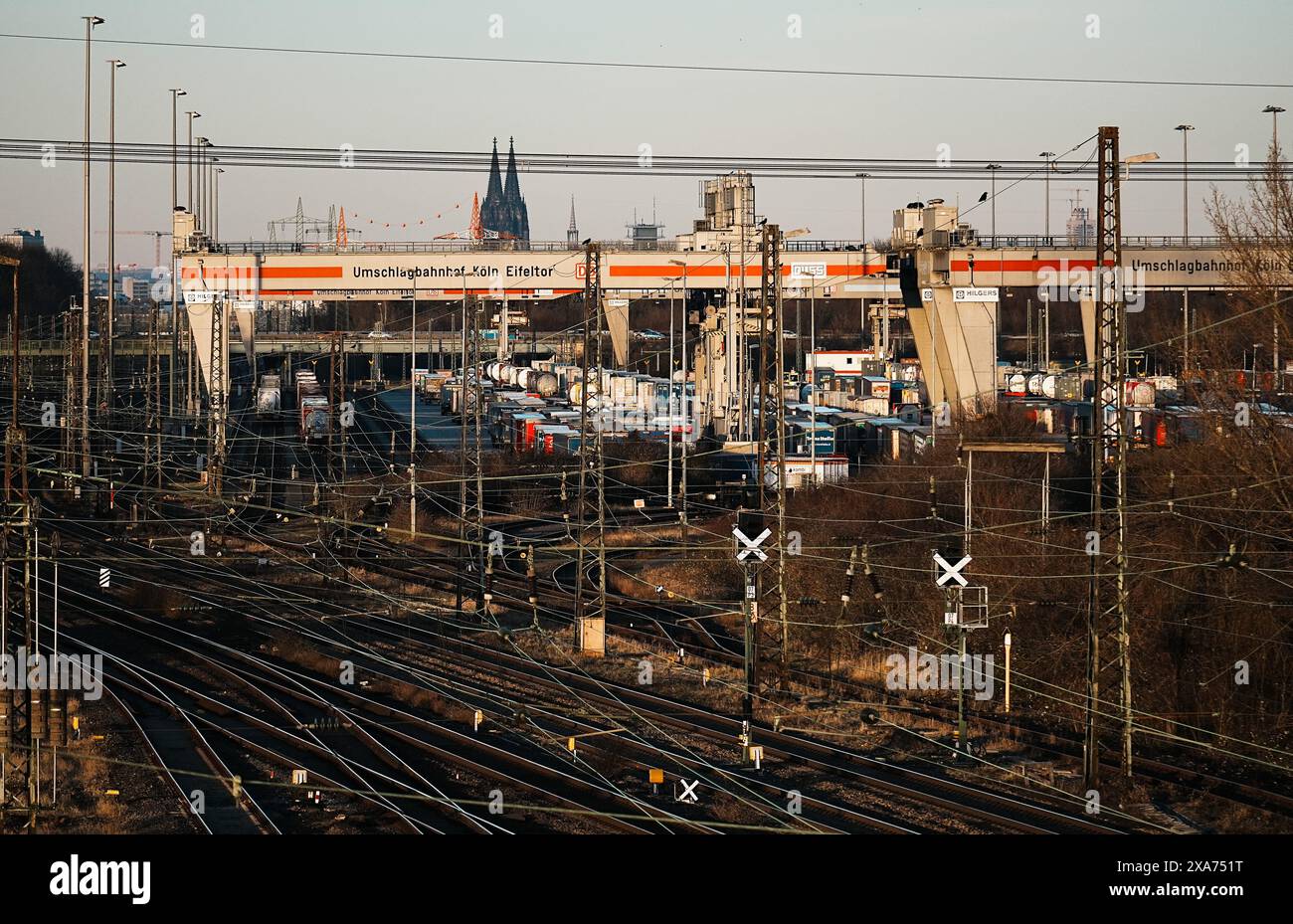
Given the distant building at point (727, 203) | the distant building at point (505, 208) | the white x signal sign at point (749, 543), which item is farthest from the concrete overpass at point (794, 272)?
the distant building at point (505, 208)

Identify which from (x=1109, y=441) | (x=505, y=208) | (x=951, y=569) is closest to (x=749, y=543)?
(x=951, y=569)

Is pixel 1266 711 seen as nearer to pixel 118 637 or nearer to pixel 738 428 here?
pixel 118 637

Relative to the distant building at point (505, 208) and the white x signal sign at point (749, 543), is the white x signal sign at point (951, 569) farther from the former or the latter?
the distant building at point (505, 208)

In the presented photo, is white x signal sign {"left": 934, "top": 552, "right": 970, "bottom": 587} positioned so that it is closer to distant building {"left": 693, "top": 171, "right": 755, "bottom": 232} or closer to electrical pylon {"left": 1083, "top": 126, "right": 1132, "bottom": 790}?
electrical pylon {"left": 1083, "top": 126, "right": 1132, "bottom": 790}

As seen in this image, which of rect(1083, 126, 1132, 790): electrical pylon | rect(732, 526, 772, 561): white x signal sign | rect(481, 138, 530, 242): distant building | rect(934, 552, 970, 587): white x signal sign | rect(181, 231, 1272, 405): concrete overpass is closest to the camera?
rect(1083, 126, 1132, 790): electrical pylon

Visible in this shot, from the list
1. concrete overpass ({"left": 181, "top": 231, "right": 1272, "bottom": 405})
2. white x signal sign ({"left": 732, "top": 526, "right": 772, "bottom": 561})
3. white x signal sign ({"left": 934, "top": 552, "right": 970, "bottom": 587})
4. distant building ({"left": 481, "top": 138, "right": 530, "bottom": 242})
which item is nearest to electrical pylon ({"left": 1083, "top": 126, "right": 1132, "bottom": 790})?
white x signal sign ({"left": 934, "top": 552, "right": 970, "bottom": 587})

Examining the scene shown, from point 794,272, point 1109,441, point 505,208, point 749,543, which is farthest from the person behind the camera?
point 505,208

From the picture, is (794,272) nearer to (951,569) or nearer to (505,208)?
(951,569)

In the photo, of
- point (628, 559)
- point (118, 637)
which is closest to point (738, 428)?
point (628, 559)
